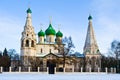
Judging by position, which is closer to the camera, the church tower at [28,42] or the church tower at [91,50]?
the church tower at [28,42]

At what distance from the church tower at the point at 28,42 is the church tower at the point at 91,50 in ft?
38.2

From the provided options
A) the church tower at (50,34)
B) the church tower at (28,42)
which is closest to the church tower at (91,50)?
the church tower at (50,34)

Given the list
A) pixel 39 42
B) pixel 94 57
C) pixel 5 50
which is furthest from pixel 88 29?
pixel 5 50

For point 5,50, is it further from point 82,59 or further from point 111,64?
point 111,64

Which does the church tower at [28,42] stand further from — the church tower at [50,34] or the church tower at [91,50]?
the church tower at [91,50]

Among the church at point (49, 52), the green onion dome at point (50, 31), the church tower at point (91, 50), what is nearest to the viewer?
the church at point (49, 52)

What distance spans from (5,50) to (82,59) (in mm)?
21734

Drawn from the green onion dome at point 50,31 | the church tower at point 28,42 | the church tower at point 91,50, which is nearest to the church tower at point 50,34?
the green onion dome at point 50,31

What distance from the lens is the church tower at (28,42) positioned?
6544cm

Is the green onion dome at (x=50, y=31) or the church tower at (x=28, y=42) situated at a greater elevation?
the green onion dome at (x=50, y=31)

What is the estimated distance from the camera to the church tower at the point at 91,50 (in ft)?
219

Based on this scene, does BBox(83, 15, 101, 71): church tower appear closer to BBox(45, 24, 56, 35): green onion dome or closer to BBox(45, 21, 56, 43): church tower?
BBox(45, 21, 56, 43): church tower

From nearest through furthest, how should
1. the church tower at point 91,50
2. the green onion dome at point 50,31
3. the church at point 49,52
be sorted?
the church at point 49,52, the church tower at point 91,50, the green onion dome at point 50,31

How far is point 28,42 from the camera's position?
66125 millimetres
